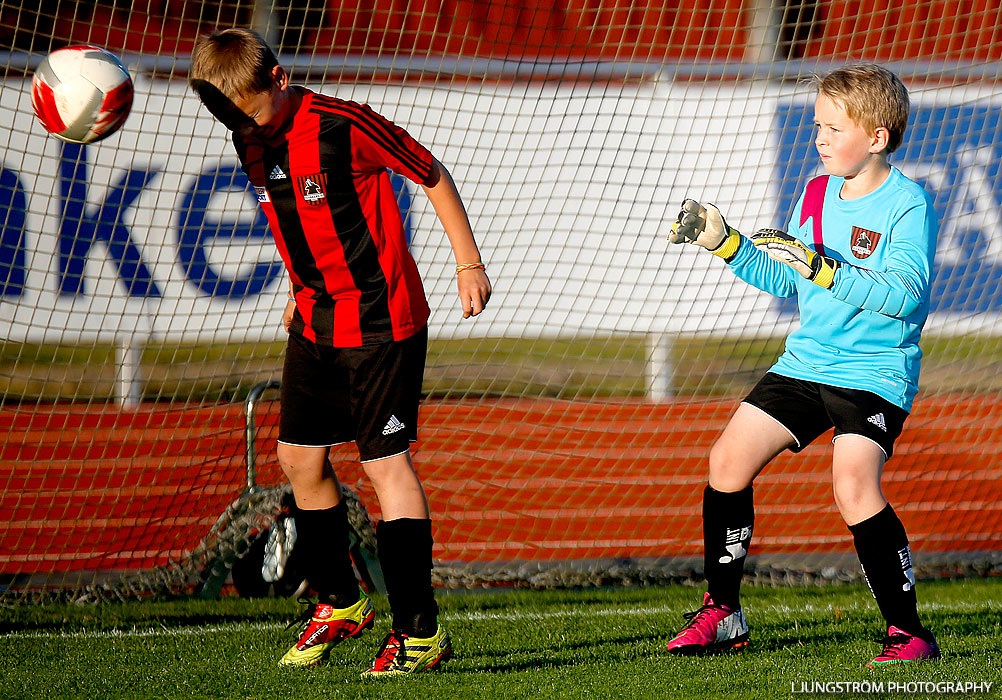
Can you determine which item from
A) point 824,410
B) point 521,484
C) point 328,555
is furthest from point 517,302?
point 824,410

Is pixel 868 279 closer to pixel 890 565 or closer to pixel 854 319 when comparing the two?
pixel 854 319

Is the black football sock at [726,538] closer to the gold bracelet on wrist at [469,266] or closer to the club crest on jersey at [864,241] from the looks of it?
the club crest on jersey at [864,241]

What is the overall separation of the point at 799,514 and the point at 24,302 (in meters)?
3.99

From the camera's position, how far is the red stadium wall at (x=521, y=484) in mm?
4344

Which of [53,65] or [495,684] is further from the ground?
[53,65]

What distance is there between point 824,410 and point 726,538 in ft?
1.44

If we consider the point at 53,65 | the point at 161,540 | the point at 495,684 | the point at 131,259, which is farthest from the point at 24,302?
the point at 495,684

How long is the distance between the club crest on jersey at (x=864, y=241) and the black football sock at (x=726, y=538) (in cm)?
69

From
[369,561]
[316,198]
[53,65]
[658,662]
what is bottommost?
[369,561]

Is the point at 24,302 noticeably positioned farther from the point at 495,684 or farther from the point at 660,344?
the point at 495,684

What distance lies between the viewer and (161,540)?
4.39m

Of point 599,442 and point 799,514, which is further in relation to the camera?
point 599,442

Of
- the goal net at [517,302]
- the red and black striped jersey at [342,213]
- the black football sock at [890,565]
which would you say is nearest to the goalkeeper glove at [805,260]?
the black football sock at [890,565]

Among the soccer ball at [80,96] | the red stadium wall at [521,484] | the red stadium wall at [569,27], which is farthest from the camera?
the red stadium wall at [569,27]
